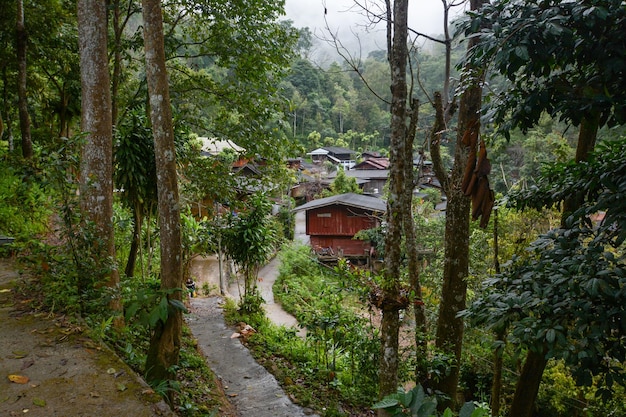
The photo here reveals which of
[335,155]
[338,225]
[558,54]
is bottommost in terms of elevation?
[338,225]

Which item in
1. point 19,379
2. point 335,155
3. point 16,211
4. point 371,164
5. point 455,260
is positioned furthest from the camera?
point 335,155

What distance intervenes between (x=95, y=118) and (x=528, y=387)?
5568 mm

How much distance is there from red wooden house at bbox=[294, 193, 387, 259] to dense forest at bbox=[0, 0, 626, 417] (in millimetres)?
10758

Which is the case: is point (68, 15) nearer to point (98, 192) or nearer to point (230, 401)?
point (98, 192)

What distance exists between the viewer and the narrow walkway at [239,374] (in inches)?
229

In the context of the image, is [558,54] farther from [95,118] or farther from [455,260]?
[95,118]

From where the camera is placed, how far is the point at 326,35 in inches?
266

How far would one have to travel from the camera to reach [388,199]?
12.9ft

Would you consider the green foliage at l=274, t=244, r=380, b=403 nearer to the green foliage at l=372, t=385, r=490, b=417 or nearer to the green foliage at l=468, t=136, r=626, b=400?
the green foliage at l=468, t=136, r=626, b=400

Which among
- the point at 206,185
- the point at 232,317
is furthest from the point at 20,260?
the point at 232,317

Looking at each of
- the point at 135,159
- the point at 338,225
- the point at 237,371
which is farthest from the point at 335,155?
the point at 135,159

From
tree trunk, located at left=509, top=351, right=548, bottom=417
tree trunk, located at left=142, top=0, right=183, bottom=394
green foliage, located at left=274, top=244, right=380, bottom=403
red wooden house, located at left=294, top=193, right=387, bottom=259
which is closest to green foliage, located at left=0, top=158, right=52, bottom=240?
tree trunk, located at left=142, top=0, right=183, bottom=394

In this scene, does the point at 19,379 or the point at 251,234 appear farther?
the point at 251,234

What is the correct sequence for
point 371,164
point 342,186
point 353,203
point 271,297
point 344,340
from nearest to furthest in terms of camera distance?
point 344,340 → point 271,297 → point 353,203 → point 342,186 → point 371,164
